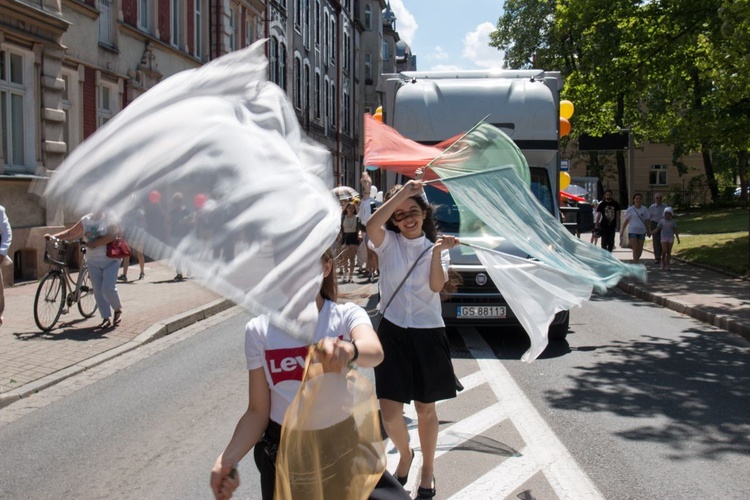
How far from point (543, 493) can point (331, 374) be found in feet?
9.04

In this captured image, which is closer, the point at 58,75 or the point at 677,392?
the point at 677,392

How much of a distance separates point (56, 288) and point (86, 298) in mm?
1128

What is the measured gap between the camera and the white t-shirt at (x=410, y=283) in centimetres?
466

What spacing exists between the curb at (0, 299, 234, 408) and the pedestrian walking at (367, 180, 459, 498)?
1.11m

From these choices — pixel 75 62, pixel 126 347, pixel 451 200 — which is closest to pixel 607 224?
pixel 451 200

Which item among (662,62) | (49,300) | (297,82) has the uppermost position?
(297,82)

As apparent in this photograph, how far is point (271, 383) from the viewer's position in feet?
9.21

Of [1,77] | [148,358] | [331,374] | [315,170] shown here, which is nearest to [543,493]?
[331,374]

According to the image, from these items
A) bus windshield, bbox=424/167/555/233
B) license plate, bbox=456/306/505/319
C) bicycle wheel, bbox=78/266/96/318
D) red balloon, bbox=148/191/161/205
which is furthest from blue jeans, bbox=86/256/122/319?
red balloon, bbox=148/191/161/205

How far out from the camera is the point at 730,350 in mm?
9883

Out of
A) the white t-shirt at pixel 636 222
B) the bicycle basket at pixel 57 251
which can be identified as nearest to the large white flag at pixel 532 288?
the bicycle basket at pixel 57 251

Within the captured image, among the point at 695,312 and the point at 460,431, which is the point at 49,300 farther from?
the point at 695,312

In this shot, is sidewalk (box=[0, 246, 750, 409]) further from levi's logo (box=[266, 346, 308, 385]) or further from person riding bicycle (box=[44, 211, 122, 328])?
levi's logo (box=[266, 346, 308, 385])

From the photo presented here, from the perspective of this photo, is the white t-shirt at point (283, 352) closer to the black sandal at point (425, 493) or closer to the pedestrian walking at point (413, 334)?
the pedestrian walking at point (413, 334)
